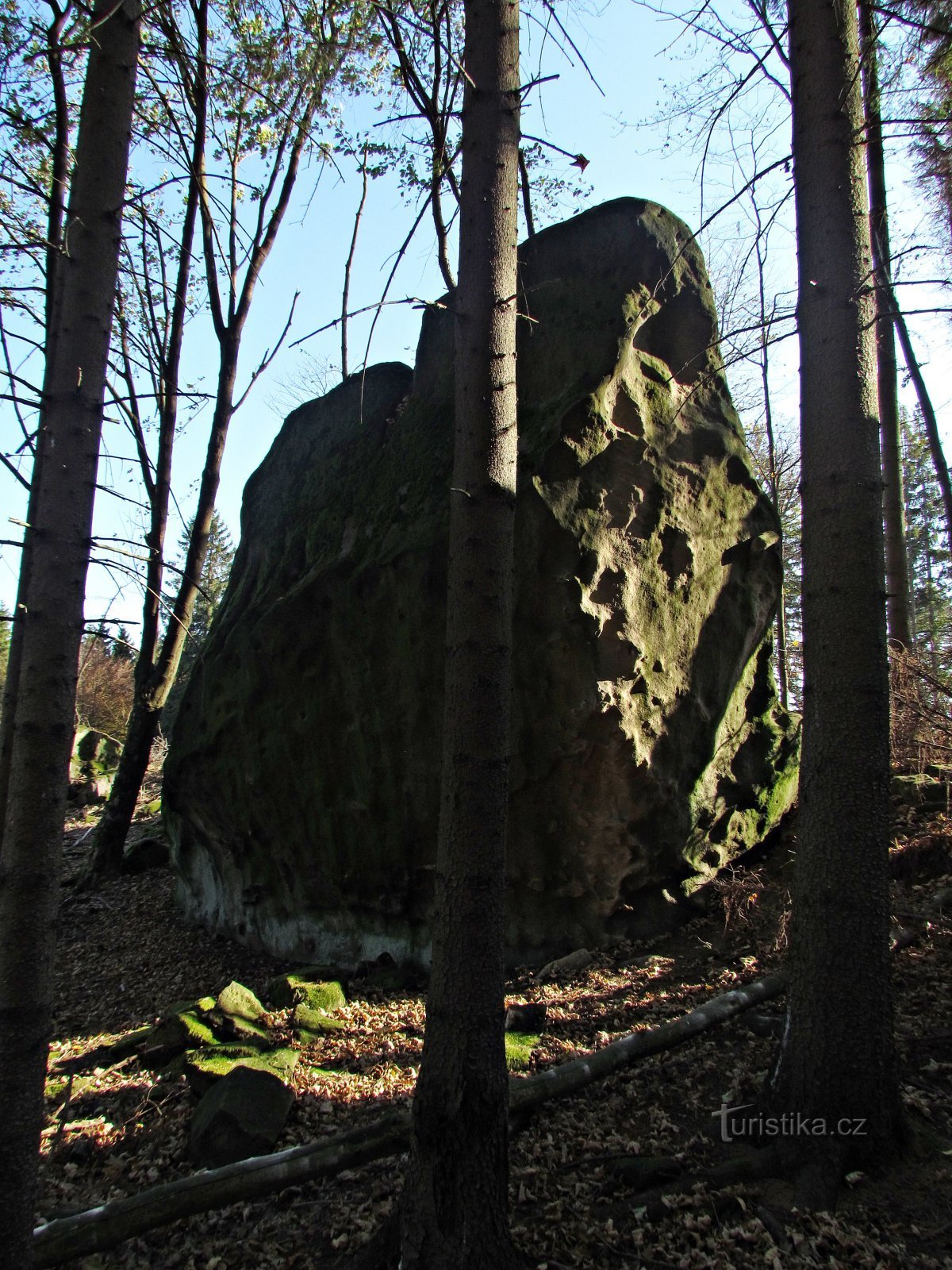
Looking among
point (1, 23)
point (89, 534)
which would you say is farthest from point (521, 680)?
point (1, 23)

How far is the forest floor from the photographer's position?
3133 millimetres

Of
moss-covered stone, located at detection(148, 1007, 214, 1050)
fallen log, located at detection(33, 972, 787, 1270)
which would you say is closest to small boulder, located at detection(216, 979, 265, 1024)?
moss-covered stone, located at detection(148, 1007, 214, 1050)

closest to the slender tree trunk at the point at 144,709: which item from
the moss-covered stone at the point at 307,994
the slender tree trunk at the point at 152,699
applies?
the slender tree trunk at the point at 152,699

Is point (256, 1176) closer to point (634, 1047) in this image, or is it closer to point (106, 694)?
point (634, 1047)

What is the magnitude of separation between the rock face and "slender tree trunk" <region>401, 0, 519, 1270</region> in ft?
8.39

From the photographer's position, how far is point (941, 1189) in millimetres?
3148

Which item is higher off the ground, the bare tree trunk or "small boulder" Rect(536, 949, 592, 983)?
the bare tree trunk

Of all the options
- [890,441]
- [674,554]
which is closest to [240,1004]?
[674,554]

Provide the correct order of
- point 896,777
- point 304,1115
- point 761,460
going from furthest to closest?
point 761,460
point 896,777
point 304,1115

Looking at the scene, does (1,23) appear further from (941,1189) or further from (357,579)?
(941,1189)

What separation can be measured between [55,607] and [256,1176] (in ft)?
9.27

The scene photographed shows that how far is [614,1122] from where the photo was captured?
4.14 meters

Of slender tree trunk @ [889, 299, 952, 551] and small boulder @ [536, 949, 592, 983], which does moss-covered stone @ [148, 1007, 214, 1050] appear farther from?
slender tree trunk @ [889, 299, 952, 551]

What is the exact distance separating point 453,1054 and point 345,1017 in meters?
3.26
